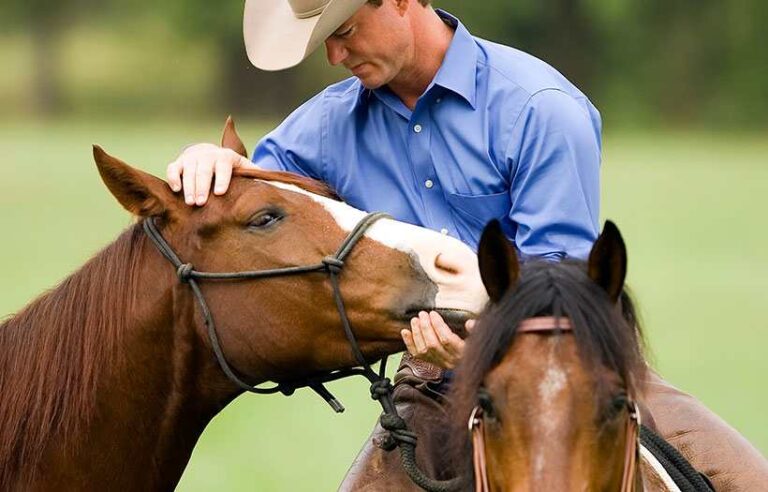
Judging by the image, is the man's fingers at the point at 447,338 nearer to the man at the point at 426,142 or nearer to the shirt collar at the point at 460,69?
the man at the point at 426,142

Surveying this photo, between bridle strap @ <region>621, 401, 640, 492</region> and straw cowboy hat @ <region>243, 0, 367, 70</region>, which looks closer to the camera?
bridle strap @ <region>621, 401, 640, 492</region>

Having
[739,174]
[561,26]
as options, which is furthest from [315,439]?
[561,26]

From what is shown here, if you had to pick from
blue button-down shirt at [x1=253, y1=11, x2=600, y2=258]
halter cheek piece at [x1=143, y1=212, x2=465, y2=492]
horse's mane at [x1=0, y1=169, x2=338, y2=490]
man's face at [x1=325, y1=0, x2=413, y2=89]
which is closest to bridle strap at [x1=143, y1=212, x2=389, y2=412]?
halter cheek piece at [x1=143, y1=212, x2=465, y2=492]

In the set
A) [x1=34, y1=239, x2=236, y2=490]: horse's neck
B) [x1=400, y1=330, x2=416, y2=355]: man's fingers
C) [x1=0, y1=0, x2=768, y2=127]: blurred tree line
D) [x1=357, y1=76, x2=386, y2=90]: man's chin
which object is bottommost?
[x1=0, y1=0, x2=768, y2=127]: blurred tree line

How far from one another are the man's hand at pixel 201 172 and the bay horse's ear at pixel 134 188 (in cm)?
5

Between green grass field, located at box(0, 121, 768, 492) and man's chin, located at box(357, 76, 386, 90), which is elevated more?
man's chin, located at box(357, 76, 386, 90)

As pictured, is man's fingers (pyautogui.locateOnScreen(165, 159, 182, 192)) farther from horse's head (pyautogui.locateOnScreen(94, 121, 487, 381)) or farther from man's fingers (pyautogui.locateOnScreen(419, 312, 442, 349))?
man's fingers (pyautogui.locateOnScreen(419, 312, 442, 349))

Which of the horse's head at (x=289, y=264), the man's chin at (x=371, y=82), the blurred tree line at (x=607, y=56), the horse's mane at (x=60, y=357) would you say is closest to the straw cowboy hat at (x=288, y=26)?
the man's chin at (x=371, y=82)

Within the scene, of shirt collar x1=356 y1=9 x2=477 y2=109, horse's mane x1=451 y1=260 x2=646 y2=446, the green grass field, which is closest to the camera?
horse's mane x1=451 y1=260 x2=646 y2=446

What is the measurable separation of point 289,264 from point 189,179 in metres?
0.40

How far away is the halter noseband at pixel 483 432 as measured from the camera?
3482mm

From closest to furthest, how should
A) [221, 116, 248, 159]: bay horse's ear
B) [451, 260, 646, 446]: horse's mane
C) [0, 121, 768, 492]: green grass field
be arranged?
[451, 260, 646, 446]: horse's mane, [221, 116, 248, 159]: bay horse's ear, [0, 121, 768, 492]: green grass field

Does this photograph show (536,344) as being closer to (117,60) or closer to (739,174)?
(739,174)

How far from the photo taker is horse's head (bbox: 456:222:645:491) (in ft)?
11.0
